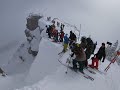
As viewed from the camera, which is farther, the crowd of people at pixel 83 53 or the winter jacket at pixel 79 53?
the crowd of people at pixel 83 53

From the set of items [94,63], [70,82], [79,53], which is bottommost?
[70,82]

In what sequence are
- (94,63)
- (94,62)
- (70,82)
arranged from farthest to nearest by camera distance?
(94,63) < (94,62) < (70,82)

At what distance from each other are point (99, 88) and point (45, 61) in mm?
12385

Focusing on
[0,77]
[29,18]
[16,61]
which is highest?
[29,18]

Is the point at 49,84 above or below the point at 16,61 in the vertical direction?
above

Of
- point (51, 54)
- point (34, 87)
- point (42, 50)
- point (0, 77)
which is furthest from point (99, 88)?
point (0, 77)

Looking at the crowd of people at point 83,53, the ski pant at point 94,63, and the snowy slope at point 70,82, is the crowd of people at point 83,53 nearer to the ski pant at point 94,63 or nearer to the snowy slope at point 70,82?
the ski pant at point 94,63

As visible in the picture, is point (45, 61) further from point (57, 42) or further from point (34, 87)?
point (34, 87)

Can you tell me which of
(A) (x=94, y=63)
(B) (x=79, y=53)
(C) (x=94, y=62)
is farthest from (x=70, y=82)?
(A) (x=94, y=63)

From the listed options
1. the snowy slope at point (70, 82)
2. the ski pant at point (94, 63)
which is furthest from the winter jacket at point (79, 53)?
the ski pant at point (94, 63)

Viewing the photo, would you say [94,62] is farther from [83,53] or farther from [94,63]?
[83,53]

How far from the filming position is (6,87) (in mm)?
42094

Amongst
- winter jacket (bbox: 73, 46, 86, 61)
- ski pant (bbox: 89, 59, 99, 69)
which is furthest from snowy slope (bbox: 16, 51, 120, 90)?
winter jacket (bbox: 73, 46, 86, 61)

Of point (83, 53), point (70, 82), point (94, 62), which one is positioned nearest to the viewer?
point (83, 53)
